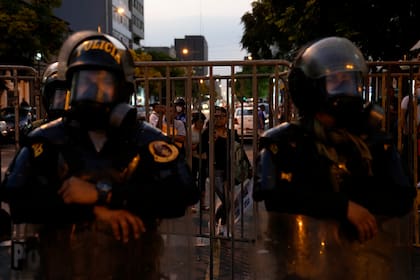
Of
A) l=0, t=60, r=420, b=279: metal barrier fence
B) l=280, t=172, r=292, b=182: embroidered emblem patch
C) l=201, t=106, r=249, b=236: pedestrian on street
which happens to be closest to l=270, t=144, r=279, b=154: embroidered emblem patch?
l=280, t=172, r=292, b=182: embroidered emblem patch

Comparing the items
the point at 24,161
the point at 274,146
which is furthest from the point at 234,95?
the point at 24,161

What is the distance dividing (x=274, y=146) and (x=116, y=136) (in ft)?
2.26

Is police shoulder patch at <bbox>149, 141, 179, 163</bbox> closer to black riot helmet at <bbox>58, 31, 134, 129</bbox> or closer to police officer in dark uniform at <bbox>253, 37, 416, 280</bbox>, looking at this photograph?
black riot helmet at <bbox>58, 31, 134, 129</bbox>

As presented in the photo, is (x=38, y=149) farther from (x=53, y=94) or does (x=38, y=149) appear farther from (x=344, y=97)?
(x=53, y=94)

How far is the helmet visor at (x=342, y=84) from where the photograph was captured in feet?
9.04

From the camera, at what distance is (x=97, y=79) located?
2662 millimetres

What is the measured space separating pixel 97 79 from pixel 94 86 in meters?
0.04

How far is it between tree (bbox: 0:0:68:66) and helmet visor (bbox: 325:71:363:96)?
1079 inches

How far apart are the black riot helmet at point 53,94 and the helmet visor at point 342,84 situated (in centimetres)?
171

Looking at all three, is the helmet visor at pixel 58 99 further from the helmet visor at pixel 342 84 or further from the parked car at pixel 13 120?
the helmet visor at pixel 342 84

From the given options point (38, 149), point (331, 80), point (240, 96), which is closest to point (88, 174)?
point (38, 149)

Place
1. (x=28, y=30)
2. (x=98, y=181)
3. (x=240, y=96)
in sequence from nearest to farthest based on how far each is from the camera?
(x=98, y=181)
(x=240, y=96)
(x=28, y=30)

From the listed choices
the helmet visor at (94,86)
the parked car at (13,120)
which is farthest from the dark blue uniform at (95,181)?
the parked car at (13,120)

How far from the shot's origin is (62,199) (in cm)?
257
